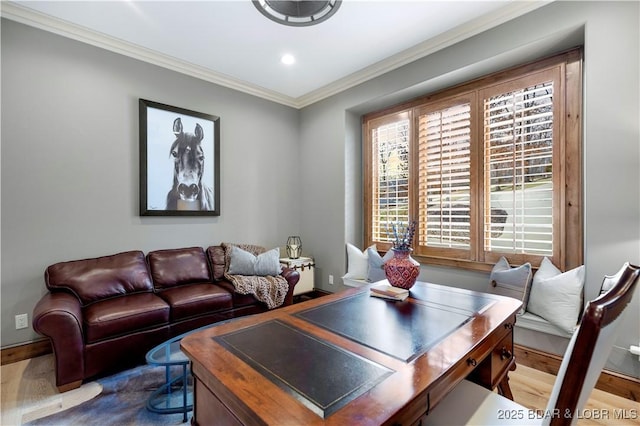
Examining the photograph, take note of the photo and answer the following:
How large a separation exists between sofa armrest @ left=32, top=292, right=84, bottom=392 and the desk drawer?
253 centimetres

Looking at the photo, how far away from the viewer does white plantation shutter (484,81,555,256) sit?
98.2 inches

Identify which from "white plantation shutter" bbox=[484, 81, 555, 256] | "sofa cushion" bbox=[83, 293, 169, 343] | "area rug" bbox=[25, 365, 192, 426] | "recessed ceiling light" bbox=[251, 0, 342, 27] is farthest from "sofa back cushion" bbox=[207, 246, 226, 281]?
"white plantation shutter" bbox=[484, 81, 555, 256]

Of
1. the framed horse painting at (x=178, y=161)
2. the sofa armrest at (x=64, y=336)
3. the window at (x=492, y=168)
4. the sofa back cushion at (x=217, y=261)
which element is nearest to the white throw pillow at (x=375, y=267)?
the window at (x=492, y=168)

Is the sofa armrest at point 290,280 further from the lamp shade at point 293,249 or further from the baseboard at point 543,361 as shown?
the baseboard at point 543,361

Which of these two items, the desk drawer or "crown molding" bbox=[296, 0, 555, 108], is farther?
"crown molding" bbox=[296, 0, 555, 108]

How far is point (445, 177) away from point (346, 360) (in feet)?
8.42

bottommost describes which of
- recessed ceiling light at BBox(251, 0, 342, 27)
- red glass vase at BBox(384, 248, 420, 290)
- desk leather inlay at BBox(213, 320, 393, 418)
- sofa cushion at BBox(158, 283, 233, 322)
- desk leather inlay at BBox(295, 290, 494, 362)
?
sofa cushion at BBox(158, 283, 233, 322)

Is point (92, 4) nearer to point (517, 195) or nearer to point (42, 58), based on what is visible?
point (42, 58)

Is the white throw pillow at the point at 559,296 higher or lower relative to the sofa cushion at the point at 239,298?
higher

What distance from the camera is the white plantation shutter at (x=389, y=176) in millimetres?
3514

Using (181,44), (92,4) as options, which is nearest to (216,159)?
(181,44)


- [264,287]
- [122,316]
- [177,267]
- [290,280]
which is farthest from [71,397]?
[290,280]

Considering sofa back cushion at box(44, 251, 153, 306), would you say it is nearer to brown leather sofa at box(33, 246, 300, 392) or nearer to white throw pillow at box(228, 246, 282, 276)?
brown leather sofa at box(33, 246, 300, 392)

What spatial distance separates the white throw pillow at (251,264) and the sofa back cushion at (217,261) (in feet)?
0.40
